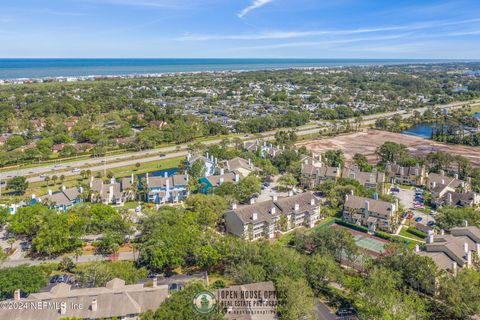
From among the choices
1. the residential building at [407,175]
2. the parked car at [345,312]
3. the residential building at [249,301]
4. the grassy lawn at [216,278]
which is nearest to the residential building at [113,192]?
the grassy lawn at [216,278]

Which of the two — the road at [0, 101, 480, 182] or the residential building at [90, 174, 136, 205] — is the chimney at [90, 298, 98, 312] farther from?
the road at [0, 101, 480, 182]

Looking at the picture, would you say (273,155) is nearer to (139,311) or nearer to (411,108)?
(139,311)

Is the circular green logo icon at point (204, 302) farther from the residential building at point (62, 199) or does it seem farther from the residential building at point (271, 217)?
the residential building at point (62, 199)

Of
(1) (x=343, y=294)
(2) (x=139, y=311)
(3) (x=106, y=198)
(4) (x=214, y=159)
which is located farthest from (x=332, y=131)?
(2) (x=139, y=311)

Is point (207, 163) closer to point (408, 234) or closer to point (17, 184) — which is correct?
point (17, 184)

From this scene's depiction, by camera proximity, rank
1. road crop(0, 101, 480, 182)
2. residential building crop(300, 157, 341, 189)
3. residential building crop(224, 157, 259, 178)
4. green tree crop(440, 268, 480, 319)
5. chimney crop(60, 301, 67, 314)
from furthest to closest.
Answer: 1. road crop(0, 101, 480, 182)
2. residential building crop(224, 157, 259, 178)
3. residential building crop(300, 157, 341, 189)
4. green tree crop(440, 268, 480, 319)
5. chimney crop(60, 301, 67, 314)

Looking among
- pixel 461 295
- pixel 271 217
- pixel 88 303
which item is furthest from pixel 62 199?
pixel 461 295

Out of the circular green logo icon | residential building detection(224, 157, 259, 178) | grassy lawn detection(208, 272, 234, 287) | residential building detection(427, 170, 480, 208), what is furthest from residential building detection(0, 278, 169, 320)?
residential building detection(427, 170, 480, 208)
